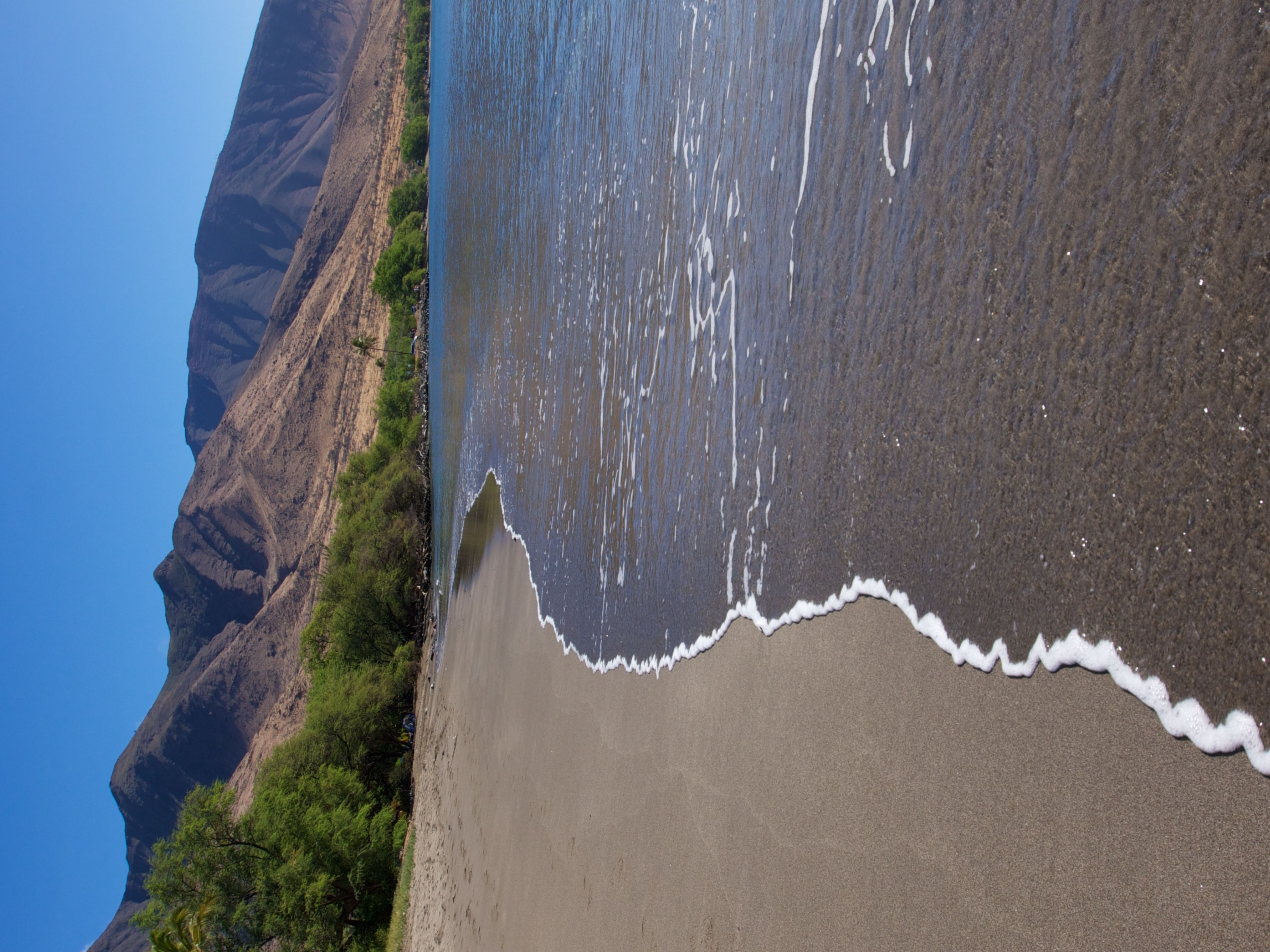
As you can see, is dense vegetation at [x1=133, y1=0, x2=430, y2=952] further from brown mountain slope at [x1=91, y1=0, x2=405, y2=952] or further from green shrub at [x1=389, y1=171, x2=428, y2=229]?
brown mountain slope at [x1=91, y1=0, x2=405, y2=952]

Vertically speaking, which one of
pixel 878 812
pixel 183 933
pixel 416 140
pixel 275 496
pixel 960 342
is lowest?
pixel 275 496

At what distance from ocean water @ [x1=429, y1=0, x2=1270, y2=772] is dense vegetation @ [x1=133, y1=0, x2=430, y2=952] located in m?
9.88

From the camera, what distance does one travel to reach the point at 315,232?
128 ft

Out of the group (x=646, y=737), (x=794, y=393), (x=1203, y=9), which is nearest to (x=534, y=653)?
(x=646, y=737)

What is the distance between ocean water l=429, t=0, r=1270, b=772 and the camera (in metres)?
2.21

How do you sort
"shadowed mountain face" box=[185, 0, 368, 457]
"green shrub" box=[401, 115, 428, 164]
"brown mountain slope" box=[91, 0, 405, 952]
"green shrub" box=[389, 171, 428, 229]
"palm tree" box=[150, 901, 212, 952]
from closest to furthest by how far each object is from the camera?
"palm tree" box=[150, 901, 212, 952] < "green shrub" box=[389, 171, 428, 229] < "green shrub" box=[401, 115, 428, 164] < "brown mountain slope" box=[91, 0, 405, 952] < "shadowed mountain face" box=[185, 0, 368, 457]

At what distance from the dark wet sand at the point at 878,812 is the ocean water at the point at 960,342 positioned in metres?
0.16

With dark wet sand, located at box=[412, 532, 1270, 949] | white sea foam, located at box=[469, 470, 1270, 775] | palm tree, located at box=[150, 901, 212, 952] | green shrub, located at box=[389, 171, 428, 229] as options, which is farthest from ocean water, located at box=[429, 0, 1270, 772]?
green shrub, located at box=[389, 171, 428, 229]

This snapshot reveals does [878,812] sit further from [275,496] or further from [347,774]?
[275,496]

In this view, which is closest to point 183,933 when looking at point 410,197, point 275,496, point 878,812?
point 878,812

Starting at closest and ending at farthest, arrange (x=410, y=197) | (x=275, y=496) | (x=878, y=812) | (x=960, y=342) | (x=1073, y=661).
→ 1. (x=1073, y=661)
2. (x=960, y=342)
3. (x=878, y=812)
4. (x=410, y=197)
5. (x=275, y=496)

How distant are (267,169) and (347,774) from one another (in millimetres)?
59063

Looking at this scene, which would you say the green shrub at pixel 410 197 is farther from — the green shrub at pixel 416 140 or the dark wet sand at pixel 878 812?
the dark wet sand at pixel 878 812

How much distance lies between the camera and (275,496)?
125 feet
